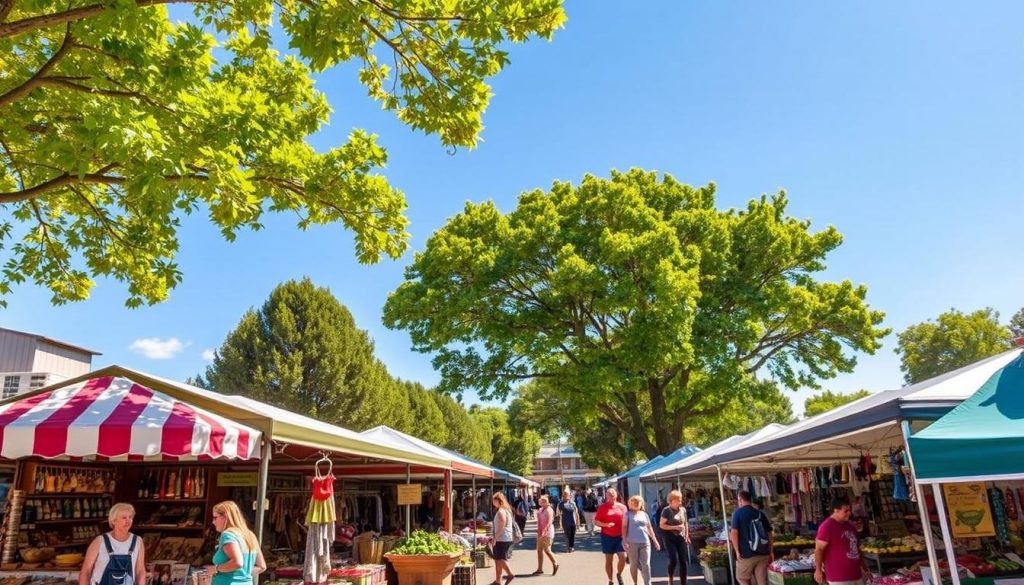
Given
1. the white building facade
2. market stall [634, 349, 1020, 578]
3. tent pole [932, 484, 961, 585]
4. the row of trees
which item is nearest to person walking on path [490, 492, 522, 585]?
market stall [634, 349, 1020, 578]

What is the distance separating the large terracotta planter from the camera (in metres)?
9.43

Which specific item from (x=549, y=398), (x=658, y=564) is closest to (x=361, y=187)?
Answer: (x=658, y=564)

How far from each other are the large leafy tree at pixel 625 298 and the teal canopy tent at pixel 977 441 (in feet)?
45.1

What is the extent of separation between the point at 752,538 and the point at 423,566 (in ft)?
15.5

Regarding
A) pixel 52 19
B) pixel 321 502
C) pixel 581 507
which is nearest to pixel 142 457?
pixel 321 502

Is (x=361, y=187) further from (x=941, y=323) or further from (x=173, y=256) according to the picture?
(x=941, y=323)

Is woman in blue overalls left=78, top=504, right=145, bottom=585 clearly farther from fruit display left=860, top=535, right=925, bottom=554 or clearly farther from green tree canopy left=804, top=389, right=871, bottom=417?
green tree canopy left=804, top=389, right=871, bottom=417

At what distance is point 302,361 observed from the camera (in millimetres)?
26672

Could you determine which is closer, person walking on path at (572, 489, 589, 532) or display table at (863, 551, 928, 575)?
display table at (863, 551, 928, 575)

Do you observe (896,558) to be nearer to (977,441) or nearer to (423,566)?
(977,441)

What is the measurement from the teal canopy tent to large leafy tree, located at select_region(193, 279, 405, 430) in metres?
24.5

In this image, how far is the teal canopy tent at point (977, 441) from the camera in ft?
14.0

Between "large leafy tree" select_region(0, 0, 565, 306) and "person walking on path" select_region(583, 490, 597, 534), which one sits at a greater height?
"large leafy tree" select_region(0, 0, 565, 306)

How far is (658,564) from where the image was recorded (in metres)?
15.3
